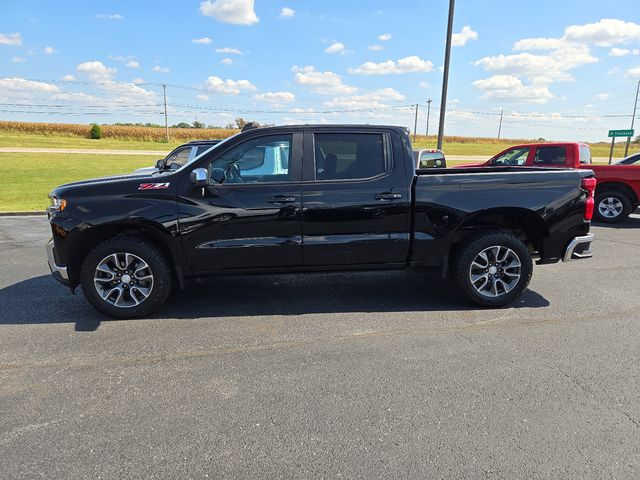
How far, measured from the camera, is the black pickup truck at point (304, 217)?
428cm

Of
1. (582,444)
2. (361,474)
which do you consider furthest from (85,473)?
(582,444)

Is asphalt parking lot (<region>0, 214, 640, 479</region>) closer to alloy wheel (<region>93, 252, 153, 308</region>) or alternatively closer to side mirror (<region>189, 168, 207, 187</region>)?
alloy wheel (<region>93, 252, 153, 308</region>)

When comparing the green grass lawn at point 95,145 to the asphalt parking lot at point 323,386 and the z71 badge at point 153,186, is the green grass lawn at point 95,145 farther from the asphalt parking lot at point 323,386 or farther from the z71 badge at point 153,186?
the z71 badge at point 153,186

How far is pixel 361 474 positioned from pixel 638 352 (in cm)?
275

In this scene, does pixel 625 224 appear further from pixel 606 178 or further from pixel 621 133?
pixel 621 133

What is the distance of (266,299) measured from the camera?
16.3 feet

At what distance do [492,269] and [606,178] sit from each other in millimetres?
7116

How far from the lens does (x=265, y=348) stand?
3.76m

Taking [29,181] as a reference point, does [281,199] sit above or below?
above

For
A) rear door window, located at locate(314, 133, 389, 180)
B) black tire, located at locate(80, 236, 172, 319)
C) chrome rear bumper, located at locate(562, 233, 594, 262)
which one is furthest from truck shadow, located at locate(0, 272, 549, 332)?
rear door window, located at locate(314, 133, 389, 180)

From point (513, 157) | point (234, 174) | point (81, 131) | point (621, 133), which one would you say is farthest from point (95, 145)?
point (234, 174)

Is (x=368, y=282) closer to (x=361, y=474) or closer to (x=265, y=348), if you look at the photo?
(x=265, y=348)

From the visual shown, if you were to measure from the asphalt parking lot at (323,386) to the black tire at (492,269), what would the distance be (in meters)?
0.21

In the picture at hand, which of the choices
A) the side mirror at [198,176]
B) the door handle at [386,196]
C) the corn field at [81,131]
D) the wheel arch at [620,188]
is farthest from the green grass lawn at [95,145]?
the side mirror at [198,176]
